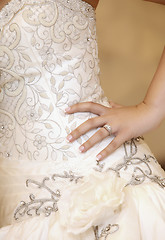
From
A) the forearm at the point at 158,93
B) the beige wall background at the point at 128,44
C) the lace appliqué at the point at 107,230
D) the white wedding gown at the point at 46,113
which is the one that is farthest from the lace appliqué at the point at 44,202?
the beige wall background at the point at 128,44

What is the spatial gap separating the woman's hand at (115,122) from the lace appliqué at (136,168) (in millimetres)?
33

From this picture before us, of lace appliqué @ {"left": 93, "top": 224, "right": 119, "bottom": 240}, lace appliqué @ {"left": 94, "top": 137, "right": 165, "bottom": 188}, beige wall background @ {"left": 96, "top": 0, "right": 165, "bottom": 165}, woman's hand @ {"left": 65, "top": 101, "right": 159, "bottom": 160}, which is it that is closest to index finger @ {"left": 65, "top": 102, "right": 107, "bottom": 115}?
woman's hand @ {"left": 65, "top": 101, "right": 159, "bottom": 160}

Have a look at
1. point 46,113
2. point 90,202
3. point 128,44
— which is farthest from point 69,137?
point 128,44

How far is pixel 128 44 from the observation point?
165cm

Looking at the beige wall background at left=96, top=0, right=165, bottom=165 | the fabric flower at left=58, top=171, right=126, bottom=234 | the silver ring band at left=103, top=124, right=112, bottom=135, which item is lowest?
the fabric flower at left=58, top=171, right=126, bottom=234

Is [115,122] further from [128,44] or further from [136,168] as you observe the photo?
[128,44]

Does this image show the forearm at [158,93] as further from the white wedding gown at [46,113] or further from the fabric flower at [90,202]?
the fabric flower at [90,202]

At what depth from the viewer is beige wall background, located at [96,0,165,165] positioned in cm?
161

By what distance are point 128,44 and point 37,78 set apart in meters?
0.93

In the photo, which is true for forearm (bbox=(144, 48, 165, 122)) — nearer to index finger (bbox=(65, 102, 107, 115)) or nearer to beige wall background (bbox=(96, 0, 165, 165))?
index finger (bbox=(65, 102, 107, 115))

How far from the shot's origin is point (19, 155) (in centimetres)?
84

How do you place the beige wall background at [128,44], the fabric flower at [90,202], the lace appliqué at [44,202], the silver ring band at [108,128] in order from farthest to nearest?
1. the beige wall background at [128,44]
2. the silver ring band at [108,128]
3. the lace appliqué at [44,202]
4. the fabric flower at [90,202]

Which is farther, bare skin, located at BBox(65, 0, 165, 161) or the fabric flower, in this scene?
bare skin, located at BBox(65, 0, 165, 161)

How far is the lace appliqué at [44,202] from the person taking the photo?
0.72m
